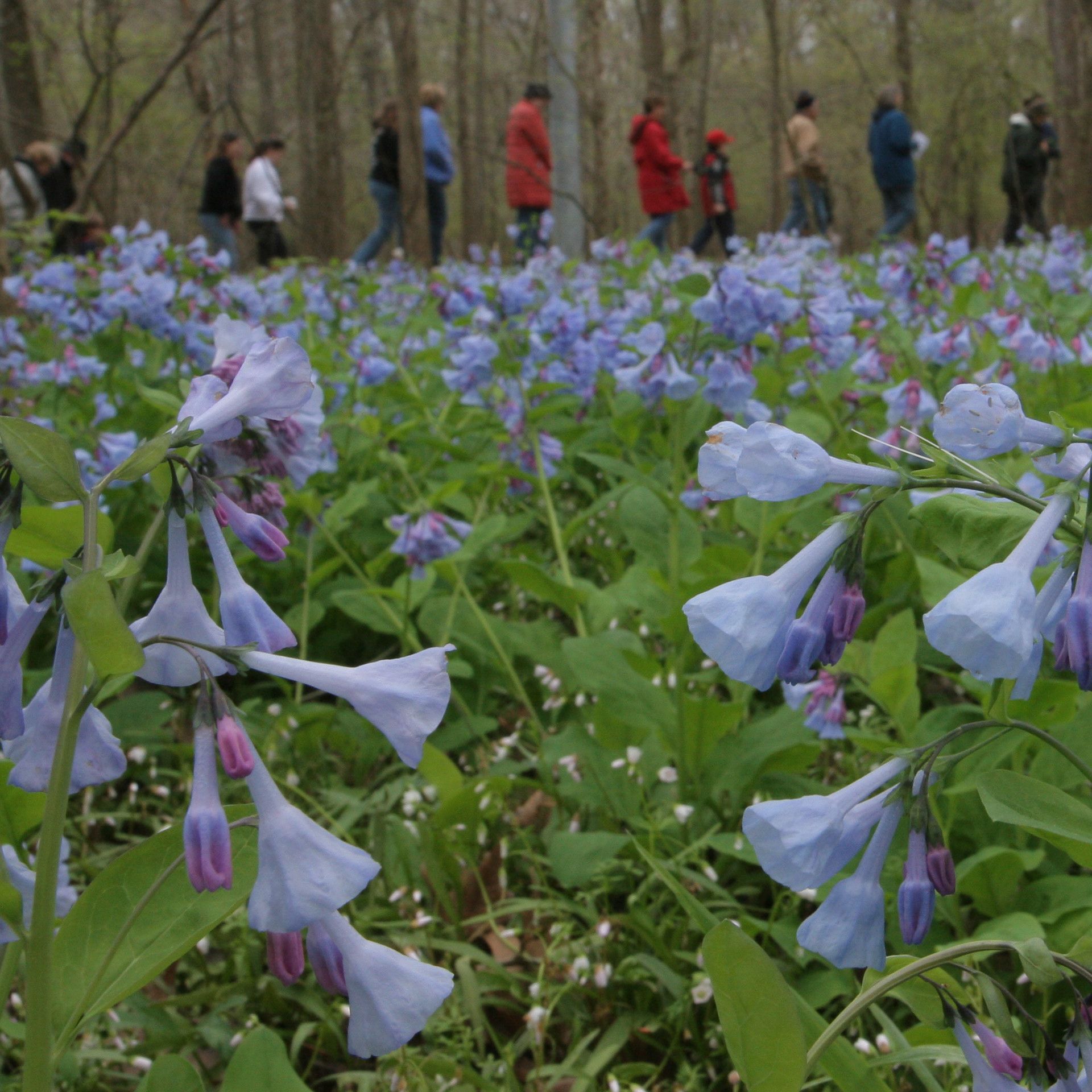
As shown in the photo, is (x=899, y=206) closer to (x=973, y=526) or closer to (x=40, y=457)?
(x=973, y=526)

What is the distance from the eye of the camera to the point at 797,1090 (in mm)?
784

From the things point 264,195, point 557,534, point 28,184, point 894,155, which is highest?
point 28,184

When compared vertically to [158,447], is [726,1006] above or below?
below

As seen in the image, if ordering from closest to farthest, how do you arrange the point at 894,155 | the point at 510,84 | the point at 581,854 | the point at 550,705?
1. the point at 581,854
2. the point at 550,705
3. the point at 894,155
4. the point at 510,84

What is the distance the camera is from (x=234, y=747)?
0.72 metres

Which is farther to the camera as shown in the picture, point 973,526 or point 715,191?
point 715,191

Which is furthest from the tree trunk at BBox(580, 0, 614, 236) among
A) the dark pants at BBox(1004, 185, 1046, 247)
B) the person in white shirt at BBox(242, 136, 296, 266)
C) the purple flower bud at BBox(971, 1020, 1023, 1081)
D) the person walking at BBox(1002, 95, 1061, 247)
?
the purple flower bud at BBox(971, 1020, 1023, 1081)

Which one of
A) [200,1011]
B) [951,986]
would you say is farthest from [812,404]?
[951,986]

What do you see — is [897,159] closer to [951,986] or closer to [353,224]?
[951,986]

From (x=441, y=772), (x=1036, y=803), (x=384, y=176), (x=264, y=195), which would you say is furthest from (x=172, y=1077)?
(x=264, y=195)

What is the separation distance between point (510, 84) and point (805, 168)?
1416 centimetres

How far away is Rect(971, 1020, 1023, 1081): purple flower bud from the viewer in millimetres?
766

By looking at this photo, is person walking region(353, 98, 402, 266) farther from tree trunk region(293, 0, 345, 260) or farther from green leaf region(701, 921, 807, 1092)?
green leaf region(701, 921, 807, 1092)

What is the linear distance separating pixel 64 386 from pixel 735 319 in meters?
2.26
